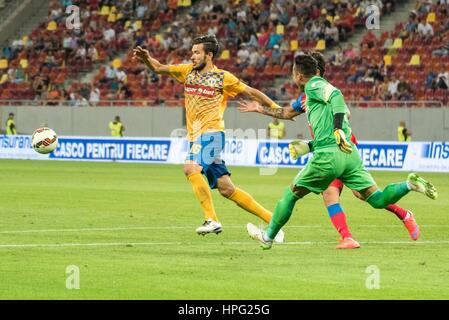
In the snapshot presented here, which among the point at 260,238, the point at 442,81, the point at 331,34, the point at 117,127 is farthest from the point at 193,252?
the point at 117,127

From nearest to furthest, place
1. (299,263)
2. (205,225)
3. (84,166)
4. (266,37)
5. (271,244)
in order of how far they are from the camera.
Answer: (299,263) → (271,244) → (205,225) → (84,166) → (266,37)

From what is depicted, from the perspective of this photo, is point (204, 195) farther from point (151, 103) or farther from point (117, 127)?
point (151, 103)

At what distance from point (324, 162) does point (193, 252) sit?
1917 mm

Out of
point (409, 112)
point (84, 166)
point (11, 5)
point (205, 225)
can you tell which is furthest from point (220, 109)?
point (11, 5)

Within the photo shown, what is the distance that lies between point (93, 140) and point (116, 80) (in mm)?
6537

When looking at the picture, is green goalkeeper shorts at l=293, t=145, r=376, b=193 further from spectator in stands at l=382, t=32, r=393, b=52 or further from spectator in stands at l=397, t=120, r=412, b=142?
spectator in stands at l=382, t=32, r=393, b=52

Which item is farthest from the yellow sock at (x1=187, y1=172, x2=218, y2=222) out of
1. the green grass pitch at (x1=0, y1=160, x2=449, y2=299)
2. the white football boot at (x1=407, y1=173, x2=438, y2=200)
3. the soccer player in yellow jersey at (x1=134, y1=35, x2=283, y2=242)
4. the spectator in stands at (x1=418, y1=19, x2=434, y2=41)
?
the spectator in stands at (x1=418, y1=19, x2=434, y2=41)

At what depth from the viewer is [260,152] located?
40.1 m

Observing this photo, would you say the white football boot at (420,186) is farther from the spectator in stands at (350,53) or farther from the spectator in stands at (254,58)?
the spectator in stands at (254,58)

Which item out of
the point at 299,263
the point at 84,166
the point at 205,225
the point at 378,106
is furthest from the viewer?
the point at 378,106

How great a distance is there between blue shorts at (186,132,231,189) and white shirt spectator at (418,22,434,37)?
2890 centimetres

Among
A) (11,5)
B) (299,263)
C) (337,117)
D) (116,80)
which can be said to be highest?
(11,5)

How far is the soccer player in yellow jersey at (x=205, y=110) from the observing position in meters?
14.7

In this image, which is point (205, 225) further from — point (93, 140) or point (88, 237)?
point (93, 140)
